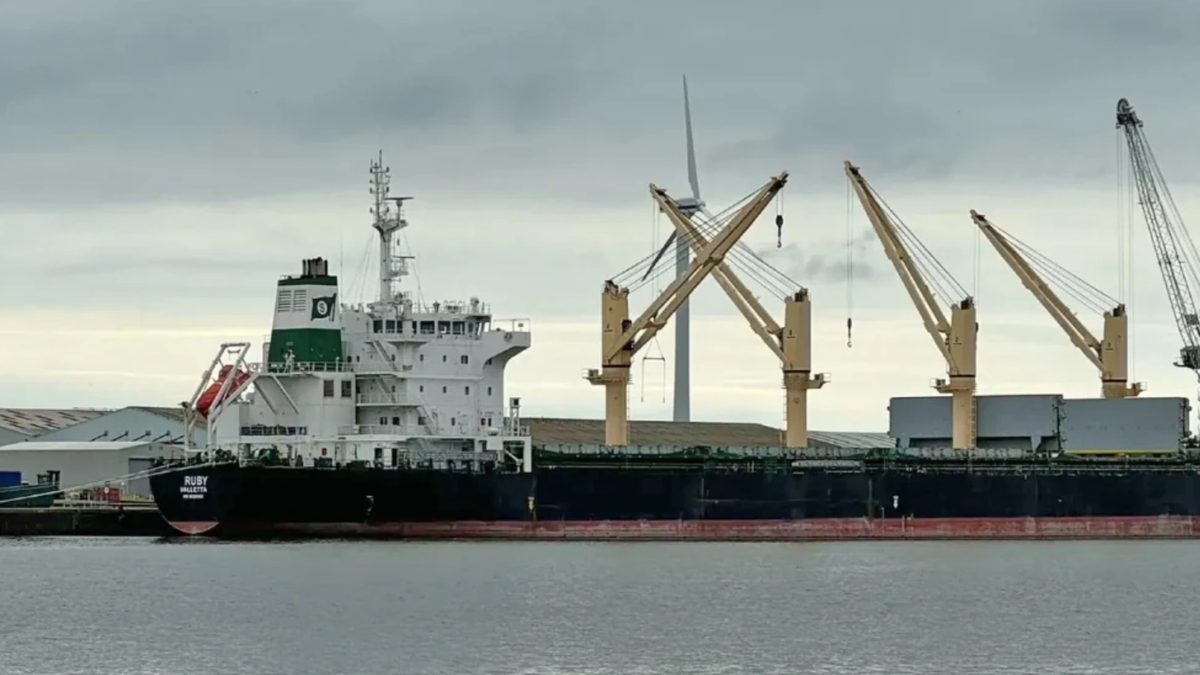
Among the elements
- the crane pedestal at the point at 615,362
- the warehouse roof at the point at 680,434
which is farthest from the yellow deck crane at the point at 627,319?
the warehouse roof at the point at 680,434

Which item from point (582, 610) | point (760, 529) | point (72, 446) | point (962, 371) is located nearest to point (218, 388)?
point (760, 529)

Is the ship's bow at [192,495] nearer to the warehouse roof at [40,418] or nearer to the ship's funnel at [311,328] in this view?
the ship's funnel at [311,328]

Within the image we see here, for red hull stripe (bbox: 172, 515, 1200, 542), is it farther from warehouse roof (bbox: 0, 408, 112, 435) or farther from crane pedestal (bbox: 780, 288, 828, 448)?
warehouse roof (bbox: 0, 408, 112, 435)

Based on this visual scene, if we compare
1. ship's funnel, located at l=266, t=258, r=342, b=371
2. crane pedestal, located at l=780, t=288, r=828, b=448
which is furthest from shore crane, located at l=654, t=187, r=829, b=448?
ship's funnel, located at l=266, t=258, r=342, b=371

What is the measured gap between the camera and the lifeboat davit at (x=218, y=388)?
63594 mm

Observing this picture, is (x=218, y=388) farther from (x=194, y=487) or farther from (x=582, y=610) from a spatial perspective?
(x=582, y=610)

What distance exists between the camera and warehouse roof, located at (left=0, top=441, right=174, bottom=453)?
3120 inches

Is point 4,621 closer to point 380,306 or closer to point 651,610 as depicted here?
point 651,610

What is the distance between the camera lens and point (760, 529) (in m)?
66.4

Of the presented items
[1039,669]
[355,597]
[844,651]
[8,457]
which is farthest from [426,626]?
[8,457]

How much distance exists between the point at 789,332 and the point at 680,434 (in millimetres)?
25388

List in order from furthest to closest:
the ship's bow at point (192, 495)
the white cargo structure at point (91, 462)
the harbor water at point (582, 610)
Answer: the white cargo structure at point (91, 462)
the ship's bow at point (192, 495)
the harbor water at point (582, 610)

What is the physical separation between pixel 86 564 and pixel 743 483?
19.0m

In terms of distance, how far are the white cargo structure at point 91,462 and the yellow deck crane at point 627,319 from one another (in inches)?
625
